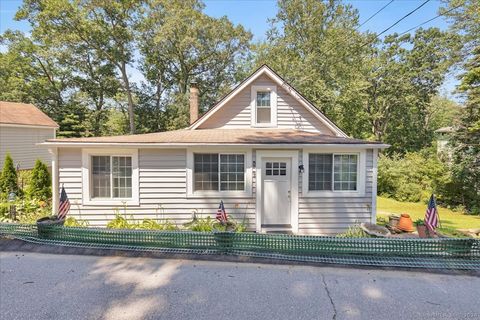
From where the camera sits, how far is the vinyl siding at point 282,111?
10070 millimetres

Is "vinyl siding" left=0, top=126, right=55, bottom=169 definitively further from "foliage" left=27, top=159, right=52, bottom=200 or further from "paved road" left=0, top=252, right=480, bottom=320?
"paved road" left=0, top=252, right=480, bottom=320

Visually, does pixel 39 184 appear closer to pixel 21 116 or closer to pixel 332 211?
pixel 332 211

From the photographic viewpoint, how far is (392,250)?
4.10 m

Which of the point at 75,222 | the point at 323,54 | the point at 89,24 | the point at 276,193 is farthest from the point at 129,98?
the point at 276,193

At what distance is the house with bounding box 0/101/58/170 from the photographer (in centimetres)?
1608

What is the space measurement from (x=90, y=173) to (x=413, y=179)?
17072 millimetres

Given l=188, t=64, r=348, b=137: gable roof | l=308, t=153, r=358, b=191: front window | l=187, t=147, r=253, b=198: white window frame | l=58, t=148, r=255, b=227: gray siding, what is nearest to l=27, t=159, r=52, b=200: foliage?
l=58, t=148, r=255, b=227: gray siding

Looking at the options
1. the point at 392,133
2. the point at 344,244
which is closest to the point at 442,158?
the point at 392,133

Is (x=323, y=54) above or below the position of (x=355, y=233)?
above

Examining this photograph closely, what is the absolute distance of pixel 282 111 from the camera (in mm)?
10078

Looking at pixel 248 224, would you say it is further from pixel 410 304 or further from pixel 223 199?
pixel 410 304

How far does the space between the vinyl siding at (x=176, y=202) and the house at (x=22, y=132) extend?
39.4 ft

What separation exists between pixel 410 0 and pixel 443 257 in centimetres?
668

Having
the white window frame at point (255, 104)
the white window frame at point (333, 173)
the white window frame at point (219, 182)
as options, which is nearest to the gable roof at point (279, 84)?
the white window frame at point (255, 104)
